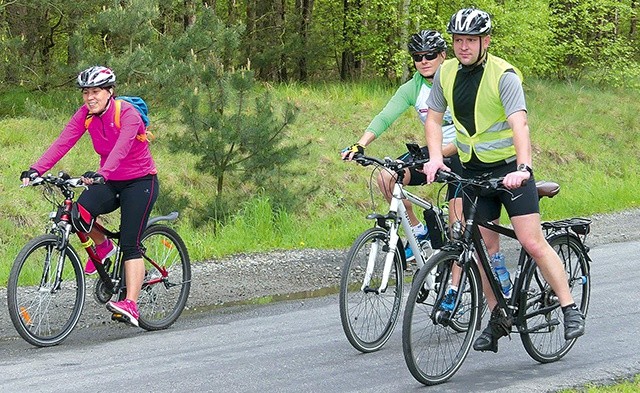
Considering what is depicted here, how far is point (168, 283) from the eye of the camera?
8.62 metres

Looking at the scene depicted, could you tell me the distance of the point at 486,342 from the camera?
648cm

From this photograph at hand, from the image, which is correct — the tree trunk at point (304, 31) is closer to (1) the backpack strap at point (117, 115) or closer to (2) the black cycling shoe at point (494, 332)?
(1) the backpack strap at point (117, 115)

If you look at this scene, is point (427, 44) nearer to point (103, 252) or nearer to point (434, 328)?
point (434, 328)

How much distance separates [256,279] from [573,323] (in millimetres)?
Answer: 4414

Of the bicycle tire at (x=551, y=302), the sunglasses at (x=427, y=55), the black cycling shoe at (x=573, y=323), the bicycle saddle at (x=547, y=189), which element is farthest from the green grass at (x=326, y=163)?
the black cycling shoe at (x=573, y=323)

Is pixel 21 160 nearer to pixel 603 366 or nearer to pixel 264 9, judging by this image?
pixel 603 366

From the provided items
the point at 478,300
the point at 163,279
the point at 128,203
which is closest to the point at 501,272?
the point at 478,300

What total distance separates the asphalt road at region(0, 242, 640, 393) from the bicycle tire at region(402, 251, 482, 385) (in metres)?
0.13

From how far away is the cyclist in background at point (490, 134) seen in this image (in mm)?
6090

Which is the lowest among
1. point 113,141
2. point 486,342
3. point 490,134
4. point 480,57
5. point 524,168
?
point 486,342

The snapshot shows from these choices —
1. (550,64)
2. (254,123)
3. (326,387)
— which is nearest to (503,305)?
(326,387)

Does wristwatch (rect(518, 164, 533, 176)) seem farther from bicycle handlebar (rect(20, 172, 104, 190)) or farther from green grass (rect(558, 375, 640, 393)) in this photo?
bicycle handlebar (rect(20, 172, 104, 190))

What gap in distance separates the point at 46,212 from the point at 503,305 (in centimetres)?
856

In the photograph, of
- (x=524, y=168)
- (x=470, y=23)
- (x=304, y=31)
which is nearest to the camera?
(x=524, y=168)
